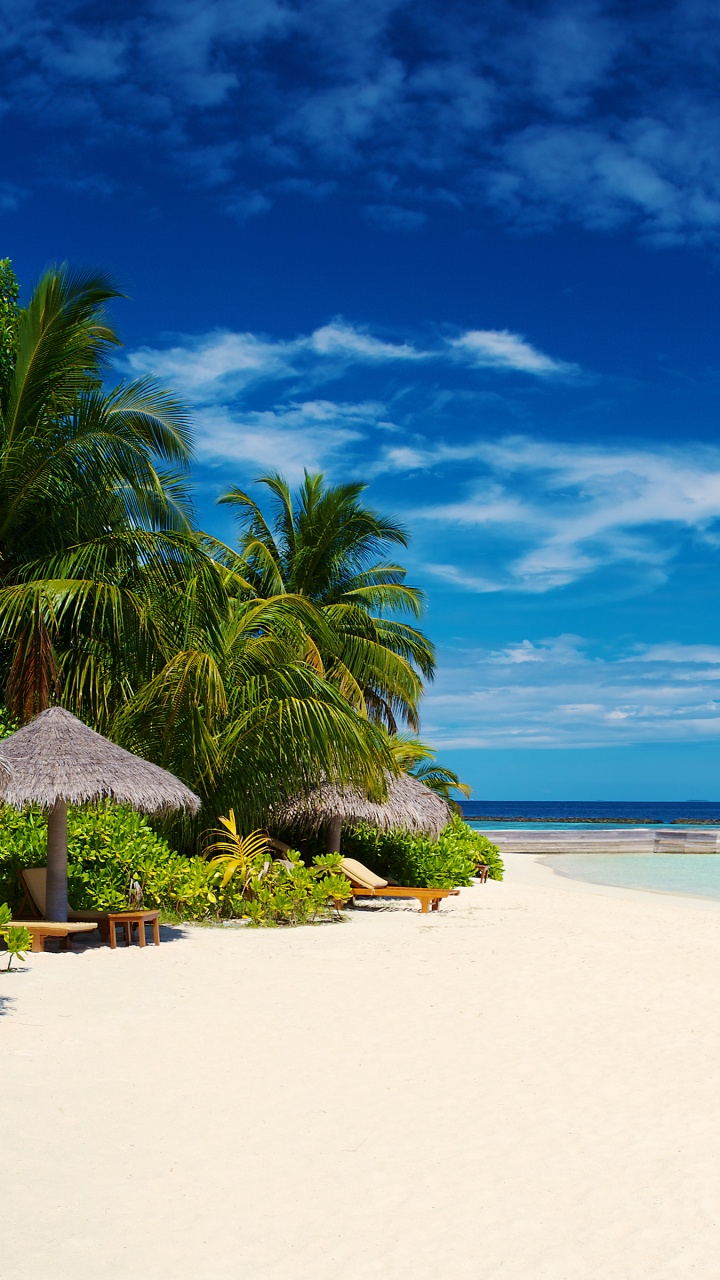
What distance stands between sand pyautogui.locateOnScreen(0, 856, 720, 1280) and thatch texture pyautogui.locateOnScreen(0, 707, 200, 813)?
1279 mm

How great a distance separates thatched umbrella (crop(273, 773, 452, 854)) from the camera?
42.9 ft

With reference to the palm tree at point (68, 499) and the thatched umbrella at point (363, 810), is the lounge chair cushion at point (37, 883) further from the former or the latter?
the thatched umbrella at point (363, 810)

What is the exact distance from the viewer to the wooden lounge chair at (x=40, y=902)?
9.20m

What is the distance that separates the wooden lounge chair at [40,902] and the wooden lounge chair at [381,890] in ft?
12.7

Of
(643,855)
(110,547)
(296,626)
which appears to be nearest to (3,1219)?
(110,547)

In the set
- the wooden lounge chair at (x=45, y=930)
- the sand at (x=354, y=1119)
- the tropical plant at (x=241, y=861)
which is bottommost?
the sand at (x=354, y=1119)

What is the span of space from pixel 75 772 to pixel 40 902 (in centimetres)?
143

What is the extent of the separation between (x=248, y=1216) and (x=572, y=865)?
92.5 feet

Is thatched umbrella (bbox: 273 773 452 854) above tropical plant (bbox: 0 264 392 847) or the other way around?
the other way around

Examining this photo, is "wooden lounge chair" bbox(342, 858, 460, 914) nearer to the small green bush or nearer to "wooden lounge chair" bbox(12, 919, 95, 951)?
the small green bush

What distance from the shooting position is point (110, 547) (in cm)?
1146

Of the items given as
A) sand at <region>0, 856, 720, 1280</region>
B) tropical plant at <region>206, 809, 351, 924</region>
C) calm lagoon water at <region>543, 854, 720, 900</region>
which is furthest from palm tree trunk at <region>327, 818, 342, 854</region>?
calm lagoon water at <region>543, 854, 720, 900</region>

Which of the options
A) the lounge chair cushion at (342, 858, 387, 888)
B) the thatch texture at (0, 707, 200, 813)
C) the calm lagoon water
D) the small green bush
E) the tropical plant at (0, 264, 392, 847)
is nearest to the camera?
the thatch texture at (0, 707, 200, 813)

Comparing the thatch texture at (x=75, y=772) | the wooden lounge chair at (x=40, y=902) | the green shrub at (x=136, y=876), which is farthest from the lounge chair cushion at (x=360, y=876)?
the wooden lounge chair at (x=40, y=902)
